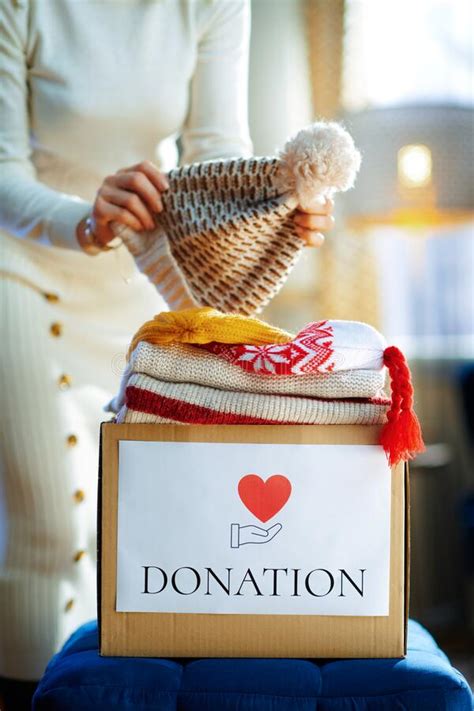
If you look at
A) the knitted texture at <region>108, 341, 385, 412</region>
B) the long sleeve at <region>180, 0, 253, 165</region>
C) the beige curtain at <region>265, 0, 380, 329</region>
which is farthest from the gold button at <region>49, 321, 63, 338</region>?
the beige curtain at <region>265, 0, 380, 329</region>

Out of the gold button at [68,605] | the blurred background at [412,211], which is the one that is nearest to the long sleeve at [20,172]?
the gold button at [68,605]

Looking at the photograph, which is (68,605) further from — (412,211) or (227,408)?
(412,211)

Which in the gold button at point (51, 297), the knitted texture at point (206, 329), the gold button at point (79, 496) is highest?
the gold button at point (51, 297)

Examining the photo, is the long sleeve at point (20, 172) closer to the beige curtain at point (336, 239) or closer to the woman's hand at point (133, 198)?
the woman's hand at point (133, 198)

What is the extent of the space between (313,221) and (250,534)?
0.35 metres

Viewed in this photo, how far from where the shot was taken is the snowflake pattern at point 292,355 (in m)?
0.73

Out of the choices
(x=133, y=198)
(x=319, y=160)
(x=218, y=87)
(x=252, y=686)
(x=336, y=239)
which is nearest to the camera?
(x=252, y=686)

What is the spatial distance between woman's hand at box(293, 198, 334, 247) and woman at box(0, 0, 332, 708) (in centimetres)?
25

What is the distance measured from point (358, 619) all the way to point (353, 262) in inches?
62.7

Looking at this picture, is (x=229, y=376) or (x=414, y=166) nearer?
(x=229, y=376)

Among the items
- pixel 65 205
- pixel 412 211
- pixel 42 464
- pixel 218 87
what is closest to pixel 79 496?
pixel 42 464

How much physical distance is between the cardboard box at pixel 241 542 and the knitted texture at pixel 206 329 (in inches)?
3.1

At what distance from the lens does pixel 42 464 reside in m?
1.09

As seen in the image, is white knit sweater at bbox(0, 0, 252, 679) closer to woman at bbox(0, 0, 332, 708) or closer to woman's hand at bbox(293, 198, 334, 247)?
woman at bbox(0, 0, 332, 708)
